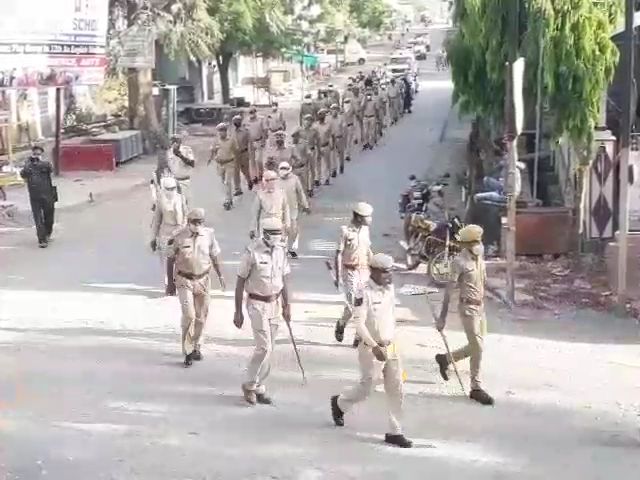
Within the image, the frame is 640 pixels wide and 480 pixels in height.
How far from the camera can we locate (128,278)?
15.0 metres

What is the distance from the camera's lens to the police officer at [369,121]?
98.3ft

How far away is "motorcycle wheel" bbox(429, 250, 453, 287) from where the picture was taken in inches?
572

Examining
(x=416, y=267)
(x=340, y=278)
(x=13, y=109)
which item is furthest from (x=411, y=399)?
(x=13, y=109)

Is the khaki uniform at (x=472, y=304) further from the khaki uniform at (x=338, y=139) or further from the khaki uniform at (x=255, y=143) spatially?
the khaki uniform at (x=338, y=139)

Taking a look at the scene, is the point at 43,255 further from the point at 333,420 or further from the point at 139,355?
the point at 333,420

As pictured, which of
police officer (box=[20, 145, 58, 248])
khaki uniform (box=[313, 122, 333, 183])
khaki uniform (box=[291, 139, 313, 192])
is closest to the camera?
police officer (box=[20, 145, 58, 248])

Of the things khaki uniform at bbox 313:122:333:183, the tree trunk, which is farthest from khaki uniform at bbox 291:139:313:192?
the tree trunk

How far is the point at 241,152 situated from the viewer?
69.5ft

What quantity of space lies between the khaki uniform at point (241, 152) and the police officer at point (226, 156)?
0.65 feet

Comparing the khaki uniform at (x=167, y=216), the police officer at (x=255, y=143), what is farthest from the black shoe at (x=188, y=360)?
the police officer at (x=255, y=143)

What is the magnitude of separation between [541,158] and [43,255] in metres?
9.13

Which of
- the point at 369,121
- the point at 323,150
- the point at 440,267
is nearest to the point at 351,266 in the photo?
the point at 440,267

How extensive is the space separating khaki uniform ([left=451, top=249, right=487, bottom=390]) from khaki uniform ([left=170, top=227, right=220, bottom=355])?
2.42m

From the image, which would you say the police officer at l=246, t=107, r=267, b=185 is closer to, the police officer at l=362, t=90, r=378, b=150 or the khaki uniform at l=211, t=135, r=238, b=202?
the khaki uniform at l=211, t=135, r=238, b=202
